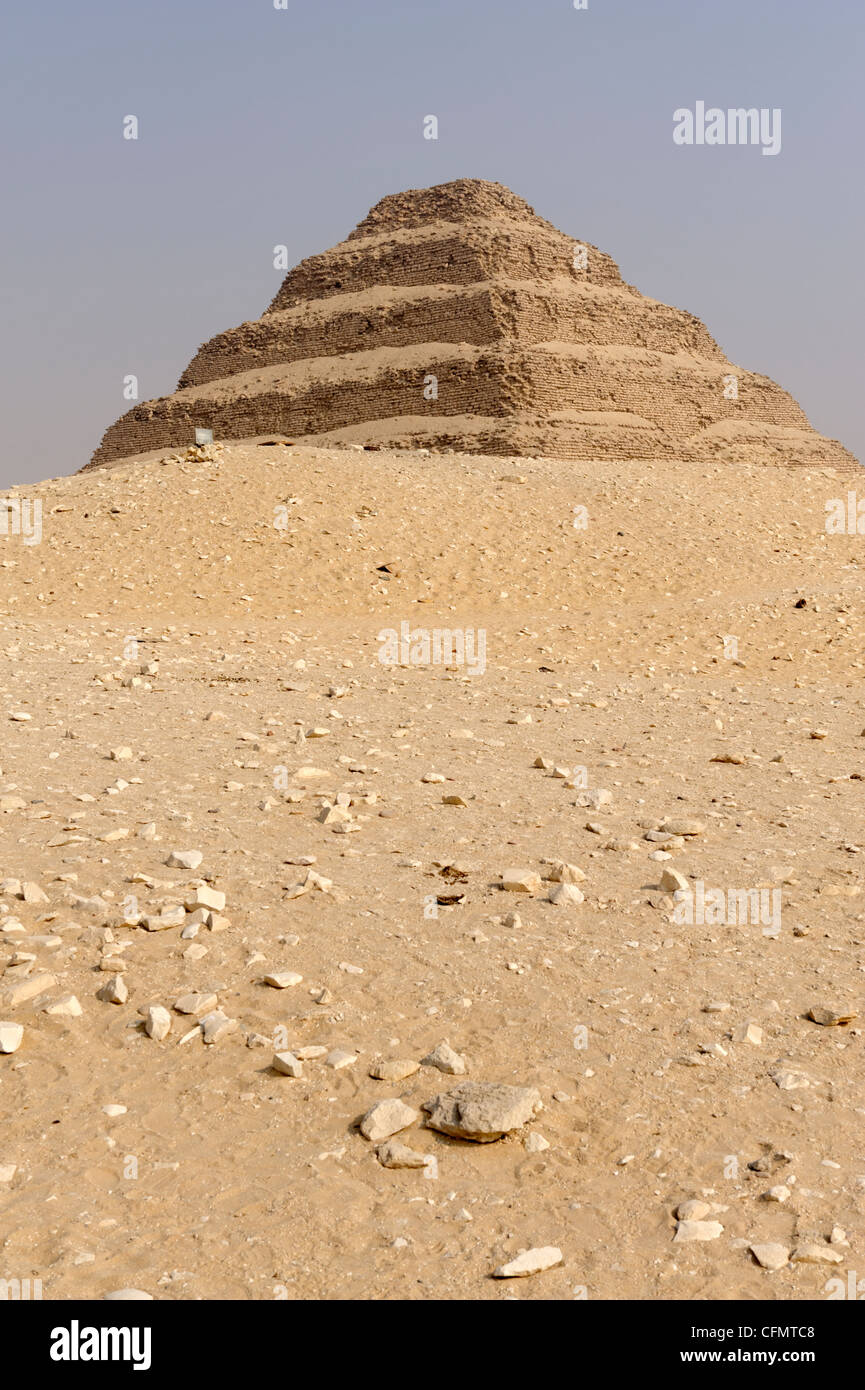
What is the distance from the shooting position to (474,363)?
1647 inches

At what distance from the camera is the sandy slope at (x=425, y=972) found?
2.57m

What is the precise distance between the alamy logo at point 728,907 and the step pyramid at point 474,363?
→ 32474mm

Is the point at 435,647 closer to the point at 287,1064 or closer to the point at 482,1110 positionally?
the point at 287,1064

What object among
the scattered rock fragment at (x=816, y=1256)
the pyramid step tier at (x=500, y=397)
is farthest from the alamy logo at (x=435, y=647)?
the pyramid step tier at (x=500, y=397)

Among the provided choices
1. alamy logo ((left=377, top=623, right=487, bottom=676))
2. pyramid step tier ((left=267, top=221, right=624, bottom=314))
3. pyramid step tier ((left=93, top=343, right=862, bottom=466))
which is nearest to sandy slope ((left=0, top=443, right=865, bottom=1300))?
alamy logo ((left=377, top=623, right=487, bottom=676))

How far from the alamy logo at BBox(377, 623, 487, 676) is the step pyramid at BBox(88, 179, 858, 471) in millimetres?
24753

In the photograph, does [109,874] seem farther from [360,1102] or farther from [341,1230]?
[341,1230]

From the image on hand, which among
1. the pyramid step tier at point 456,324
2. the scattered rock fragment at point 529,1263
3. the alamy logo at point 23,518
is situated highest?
the pyramid step tier at point 456,324

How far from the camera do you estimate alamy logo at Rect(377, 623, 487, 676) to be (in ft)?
34.1

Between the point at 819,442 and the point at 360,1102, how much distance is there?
5276 centimetres

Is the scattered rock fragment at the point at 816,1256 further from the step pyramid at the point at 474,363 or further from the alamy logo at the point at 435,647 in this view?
Answer: the step pyramid at the point at 474,363

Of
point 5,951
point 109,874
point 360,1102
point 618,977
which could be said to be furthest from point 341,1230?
point 109,874

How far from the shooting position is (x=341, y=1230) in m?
2.58

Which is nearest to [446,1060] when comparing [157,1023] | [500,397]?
[157,1023]
